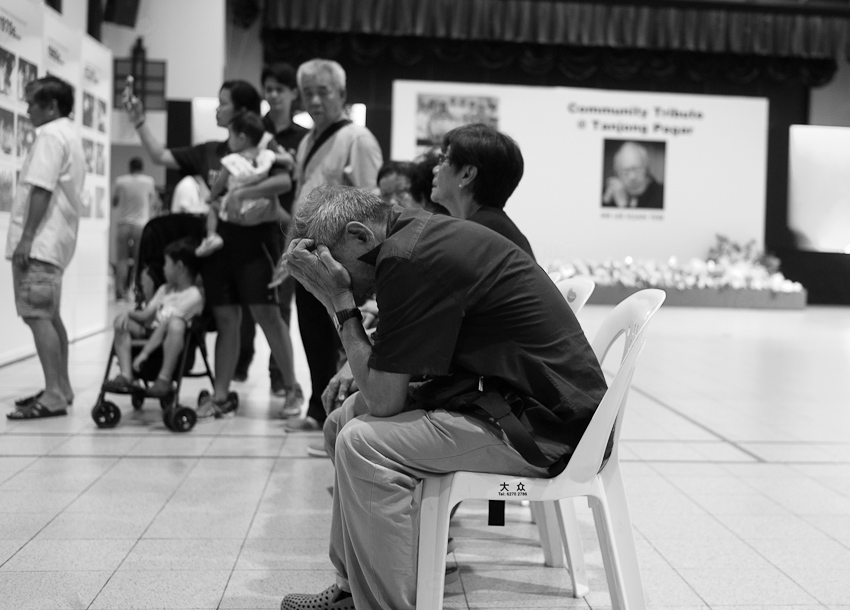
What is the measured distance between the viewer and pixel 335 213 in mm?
1912

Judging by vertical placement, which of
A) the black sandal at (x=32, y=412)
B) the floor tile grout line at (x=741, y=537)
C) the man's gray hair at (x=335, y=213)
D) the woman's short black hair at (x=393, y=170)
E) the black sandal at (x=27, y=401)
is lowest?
the floor tile grout line at (x=741, y=537)

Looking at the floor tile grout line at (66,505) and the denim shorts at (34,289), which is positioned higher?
the denim shorts at (34,289)

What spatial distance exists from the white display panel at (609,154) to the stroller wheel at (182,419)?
9658mm

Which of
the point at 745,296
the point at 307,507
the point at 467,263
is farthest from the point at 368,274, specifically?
the point at 745,296

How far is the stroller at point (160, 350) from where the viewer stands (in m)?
4.04

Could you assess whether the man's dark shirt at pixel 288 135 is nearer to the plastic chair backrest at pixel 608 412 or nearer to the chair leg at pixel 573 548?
the chair leg at pixel 573 548

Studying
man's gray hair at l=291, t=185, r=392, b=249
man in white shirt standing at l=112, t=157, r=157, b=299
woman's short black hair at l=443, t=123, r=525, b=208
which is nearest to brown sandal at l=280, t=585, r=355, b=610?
man's gray hair at l=291, t=185, r=392, b=249

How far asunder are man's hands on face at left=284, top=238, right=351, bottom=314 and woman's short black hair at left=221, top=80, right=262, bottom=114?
2.54 m

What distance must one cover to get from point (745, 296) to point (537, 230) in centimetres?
295

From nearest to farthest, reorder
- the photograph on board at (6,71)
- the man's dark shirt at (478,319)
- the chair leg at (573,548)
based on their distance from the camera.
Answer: the man's dark shirt at (478,319), the chair leg at (573,548), the photograph on board at (6,71)

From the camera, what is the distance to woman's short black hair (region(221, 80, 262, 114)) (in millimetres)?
4293

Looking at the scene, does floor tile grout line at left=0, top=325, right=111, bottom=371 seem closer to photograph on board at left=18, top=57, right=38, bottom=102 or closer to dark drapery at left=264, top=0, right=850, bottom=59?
photograph on board at left=18, top=57, right=38, bottom=102

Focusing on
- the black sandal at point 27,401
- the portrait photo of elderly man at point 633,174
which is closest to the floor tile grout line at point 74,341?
the black sandal at point 27,401

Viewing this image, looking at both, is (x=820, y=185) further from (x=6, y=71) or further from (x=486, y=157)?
(x=486, y=157)
